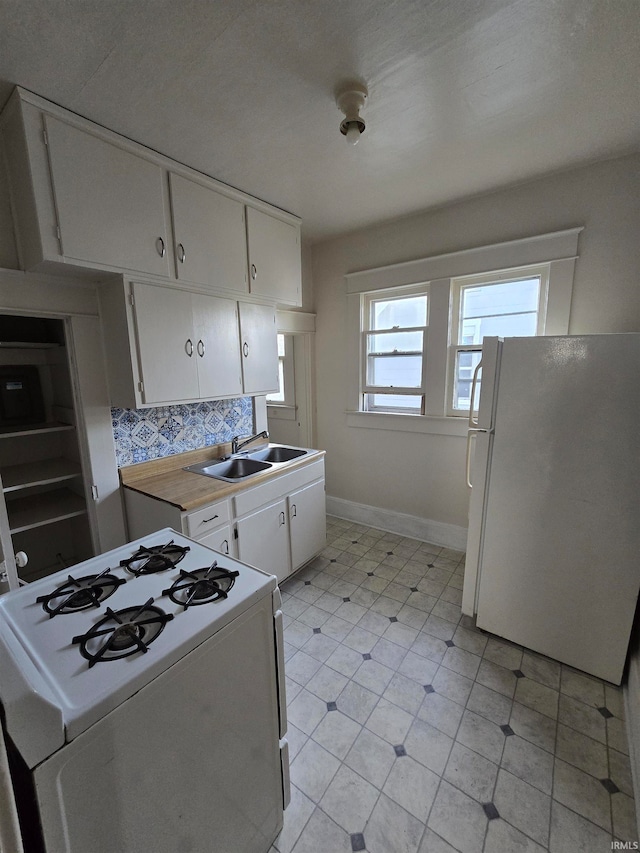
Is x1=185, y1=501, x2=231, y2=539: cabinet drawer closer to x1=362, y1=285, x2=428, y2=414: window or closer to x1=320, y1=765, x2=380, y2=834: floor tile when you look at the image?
x1=320, y1=765, x2=380, y2=834: floor tile

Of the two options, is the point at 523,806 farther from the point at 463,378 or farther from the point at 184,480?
the point at 463,378

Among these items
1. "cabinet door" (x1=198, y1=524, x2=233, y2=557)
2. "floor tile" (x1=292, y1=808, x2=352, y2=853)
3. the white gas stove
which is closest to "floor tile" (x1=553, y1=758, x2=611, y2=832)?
"floor tile" (x1=292, y1=808, x2=352, y2=853)

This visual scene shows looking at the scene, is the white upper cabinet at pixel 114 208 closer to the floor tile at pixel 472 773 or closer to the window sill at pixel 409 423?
the window sill at pixel 409 423

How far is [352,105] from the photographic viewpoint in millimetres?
1525

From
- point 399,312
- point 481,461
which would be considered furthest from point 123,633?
point 399,312

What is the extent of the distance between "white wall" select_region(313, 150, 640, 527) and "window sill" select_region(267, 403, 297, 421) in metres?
0.33

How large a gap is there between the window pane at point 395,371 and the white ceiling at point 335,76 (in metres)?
1.40

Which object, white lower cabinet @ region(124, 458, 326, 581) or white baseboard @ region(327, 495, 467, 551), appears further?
white baseboard @ region(327, 495, 467, 551)

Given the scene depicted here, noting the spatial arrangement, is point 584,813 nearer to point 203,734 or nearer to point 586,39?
point 203,734

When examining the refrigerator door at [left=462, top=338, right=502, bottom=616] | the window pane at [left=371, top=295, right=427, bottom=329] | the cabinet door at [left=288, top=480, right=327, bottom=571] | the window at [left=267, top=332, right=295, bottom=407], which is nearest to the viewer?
the refrigerator door at [left=462, top=338, right=502, bottom=616]

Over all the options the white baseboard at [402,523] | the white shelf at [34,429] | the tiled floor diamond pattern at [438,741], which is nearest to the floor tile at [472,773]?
the tiled floor diamond pattern at [438,741]

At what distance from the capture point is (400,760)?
58.1 inches

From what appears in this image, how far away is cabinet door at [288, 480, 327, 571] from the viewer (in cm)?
258

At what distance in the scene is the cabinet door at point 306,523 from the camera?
2.58 meters
